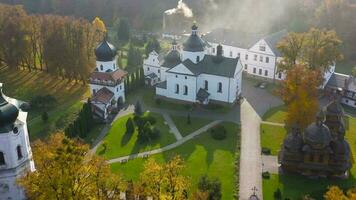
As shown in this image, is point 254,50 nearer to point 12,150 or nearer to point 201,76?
point 201,76

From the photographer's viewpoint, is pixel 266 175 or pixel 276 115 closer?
pixel 266 175

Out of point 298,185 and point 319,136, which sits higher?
point 319,136

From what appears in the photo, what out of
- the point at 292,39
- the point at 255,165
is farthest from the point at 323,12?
the point at 255,165

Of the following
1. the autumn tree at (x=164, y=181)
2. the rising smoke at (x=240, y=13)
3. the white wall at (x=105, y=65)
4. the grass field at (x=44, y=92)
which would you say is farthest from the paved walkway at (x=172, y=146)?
the rising smoke at (x=240, y=13)

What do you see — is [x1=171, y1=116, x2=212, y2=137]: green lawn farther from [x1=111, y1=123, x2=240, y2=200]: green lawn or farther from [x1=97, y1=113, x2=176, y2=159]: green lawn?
[x1=111, y1=123, x2=240, y2=200]: green lawn

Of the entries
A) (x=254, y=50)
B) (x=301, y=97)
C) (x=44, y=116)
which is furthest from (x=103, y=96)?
(x=254, y=50)

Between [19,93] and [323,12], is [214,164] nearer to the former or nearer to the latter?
[19,93]

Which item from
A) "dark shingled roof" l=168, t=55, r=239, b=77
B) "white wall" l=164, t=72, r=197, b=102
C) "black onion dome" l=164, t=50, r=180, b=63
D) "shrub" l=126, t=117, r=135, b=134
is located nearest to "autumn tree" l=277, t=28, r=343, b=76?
"dark shingled roof" l=168, t=55, r=239, b=77
